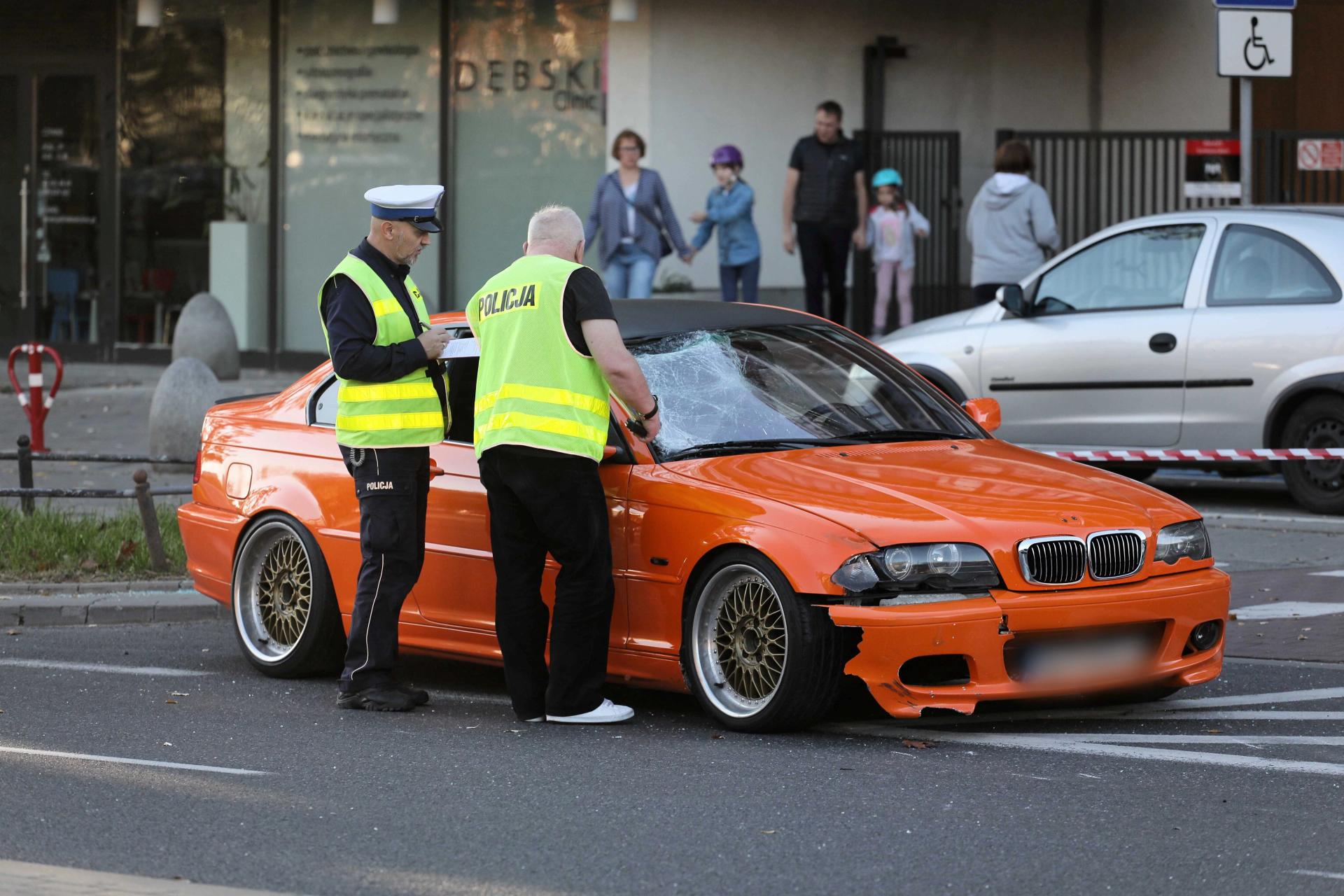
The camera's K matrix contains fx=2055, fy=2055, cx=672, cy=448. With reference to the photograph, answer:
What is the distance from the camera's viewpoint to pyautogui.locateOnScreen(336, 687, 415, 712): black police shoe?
6.91 m

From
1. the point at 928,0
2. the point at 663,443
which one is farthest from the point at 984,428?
the point at 928,0

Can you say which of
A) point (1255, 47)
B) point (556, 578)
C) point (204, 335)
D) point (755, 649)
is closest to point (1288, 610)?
point (755, 649)

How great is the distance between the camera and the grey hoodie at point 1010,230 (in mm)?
14148

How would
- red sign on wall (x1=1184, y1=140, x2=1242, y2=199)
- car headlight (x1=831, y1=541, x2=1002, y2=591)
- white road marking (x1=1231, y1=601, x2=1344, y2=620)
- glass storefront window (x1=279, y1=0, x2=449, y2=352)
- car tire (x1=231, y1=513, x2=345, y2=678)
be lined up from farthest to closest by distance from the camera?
glass storefront window (x1=279, y1=0, x2=449, y2=352)
red sign on wall (x1=1184, y1=140, x2=1242, y2=199)
white road marking (x1=1231, y1=601, x2=1344, y2=620)
car tire (x1=231, y1=513, x2=345, y2=678)
car headlight (x1=831, y1=541, x2=1002, y2=591)

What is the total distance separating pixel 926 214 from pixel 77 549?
9.91 meters

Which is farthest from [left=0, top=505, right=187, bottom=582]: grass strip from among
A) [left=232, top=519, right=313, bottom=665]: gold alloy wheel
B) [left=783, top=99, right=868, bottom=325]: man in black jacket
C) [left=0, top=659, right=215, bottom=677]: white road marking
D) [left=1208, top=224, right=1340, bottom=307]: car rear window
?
[left=783, top=99, right=868, bottom=325]: man in black jacket

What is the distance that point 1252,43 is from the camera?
1162cm

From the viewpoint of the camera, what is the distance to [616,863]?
4.91 metres

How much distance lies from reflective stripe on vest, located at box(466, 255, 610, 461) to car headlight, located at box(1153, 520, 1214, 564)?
5.86ft

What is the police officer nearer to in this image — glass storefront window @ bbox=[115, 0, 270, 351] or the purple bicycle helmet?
the purple bicycle helmet

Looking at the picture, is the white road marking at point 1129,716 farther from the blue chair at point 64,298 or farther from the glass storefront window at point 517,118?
the blue chair at point 64,298

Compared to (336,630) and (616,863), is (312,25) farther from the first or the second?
(616,863)

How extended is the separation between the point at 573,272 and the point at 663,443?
67 centimetres

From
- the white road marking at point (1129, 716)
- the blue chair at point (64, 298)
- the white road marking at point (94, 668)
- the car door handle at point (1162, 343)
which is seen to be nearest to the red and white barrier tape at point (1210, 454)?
the car door handle at point (1162, 343)
